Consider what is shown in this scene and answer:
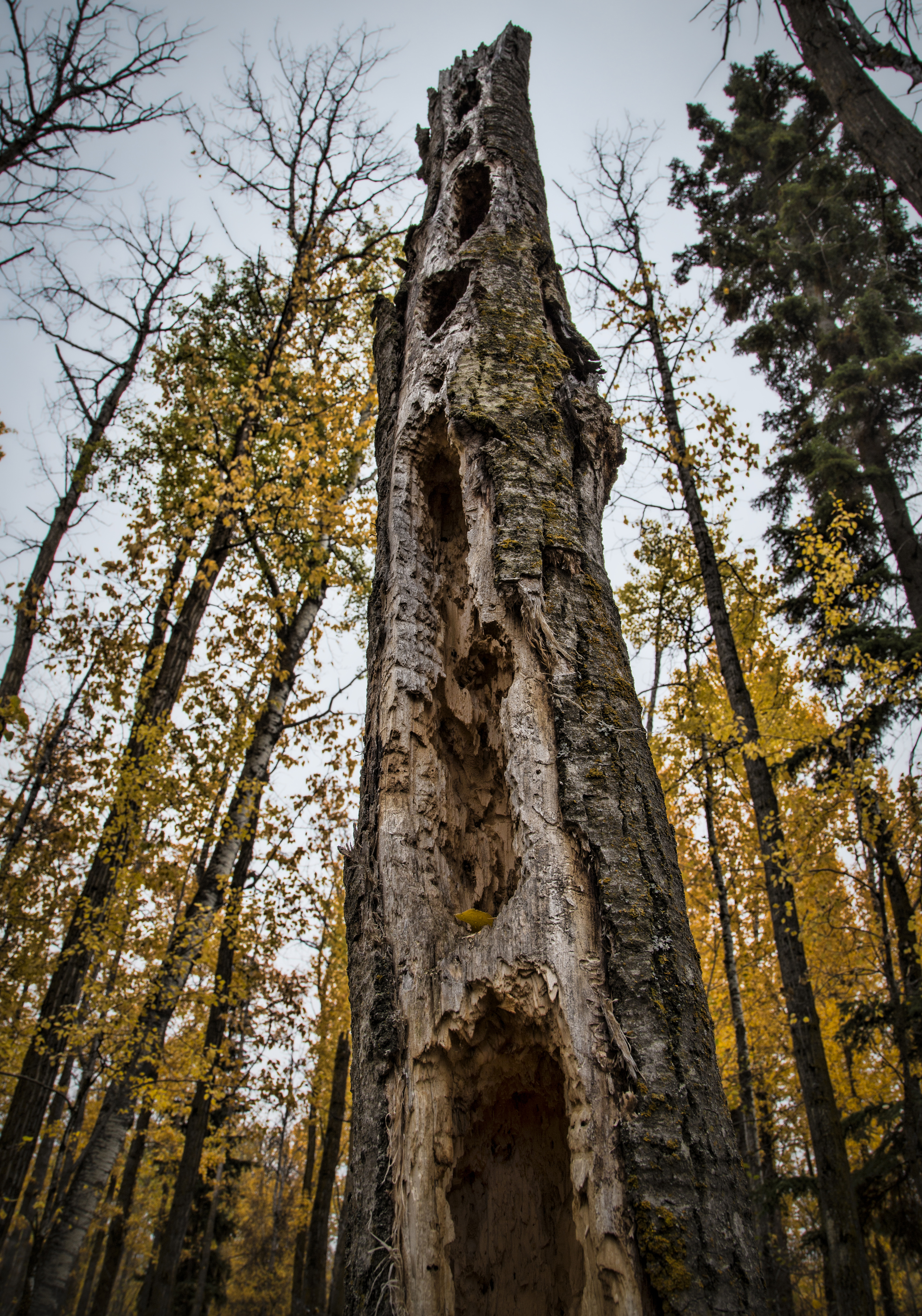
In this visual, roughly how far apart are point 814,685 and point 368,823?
10.6m

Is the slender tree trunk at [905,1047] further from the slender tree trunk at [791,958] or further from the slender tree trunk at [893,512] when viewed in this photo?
the slender tree trunk at [893,512]

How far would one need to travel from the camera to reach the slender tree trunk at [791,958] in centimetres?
522

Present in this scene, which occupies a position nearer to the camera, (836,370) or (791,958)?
(791,958)

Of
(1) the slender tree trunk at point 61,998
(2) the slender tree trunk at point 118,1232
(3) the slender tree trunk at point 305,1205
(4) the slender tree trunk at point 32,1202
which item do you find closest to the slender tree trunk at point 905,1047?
(1) the slender tree trunk at point 61,998

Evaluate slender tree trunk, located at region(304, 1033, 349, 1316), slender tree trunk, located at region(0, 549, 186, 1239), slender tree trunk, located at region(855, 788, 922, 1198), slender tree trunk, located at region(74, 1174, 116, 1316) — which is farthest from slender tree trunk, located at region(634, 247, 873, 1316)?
slender tree trunk, located at region(74, 1174, 116, 1316)

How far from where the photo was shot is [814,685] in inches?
430

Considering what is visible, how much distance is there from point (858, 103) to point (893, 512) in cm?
808

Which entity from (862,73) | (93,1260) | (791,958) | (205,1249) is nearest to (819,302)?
(862,73)

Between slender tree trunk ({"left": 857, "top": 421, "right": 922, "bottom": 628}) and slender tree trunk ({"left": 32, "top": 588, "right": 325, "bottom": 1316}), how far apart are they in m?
8.66

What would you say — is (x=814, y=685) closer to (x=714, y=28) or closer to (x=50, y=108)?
(x=714, y=28)

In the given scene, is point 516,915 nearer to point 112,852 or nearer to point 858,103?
point 858,103

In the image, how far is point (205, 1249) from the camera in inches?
454

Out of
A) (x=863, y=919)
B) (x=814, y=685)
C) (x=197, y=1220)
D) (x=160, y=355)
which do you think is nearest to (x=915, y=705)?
(x=814, y=685)

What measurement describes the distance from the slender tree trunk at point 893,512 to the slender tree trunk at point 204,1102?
10.1 metres
